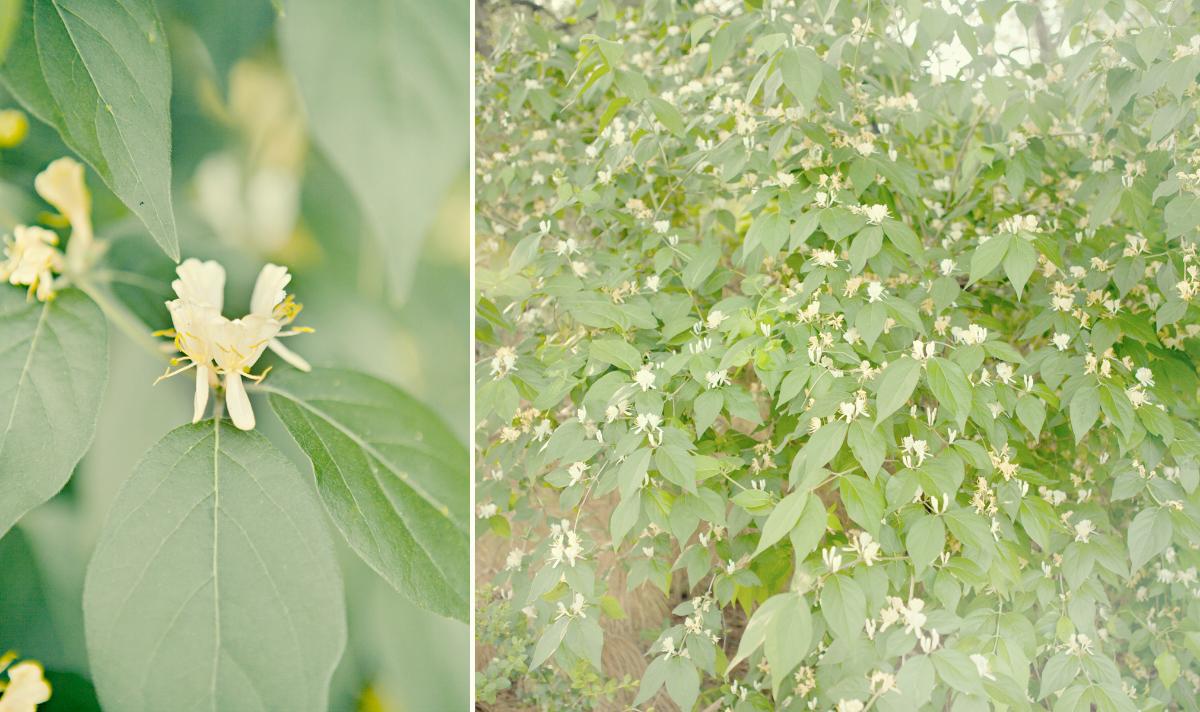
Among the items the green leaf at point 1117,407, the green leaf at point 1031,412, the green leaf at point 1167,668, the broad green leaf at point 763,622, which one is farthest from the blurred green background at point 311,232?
the green leaf at point 1167,668

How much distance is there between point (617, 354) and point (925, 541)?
0.42 meters

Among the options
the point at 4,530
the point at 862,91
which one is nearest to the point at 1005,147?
the point at 862,91

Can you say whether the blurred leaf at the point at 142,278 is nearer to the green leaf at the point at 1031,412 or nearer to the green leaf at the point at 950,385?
the green leaf at the point at 950,385

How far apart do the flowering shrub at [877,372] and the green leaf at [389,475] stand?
33cm

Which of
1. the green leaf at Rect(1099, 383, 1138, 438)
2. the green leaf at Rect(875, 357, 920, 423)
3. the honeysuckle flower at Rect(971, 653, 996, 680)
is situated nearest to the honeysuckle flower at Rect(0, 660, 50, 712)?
the green leaf at Rect(875, 357, 920, 423)

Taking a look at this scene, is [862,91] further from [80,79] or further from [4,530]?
[4,530]

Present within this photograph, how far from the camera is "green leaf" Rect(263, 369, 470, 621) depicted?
563 mm

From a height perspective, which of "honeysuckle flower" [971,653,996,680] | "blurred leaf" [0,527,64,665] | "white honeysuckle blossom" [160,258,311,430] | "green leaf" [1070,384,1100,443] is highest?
"white honeysuckle blossom" [160,258,311,430]

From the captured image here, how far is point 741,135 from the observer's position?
44.6 inches

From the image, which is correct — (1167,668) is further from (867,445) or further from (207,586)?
(207,586)

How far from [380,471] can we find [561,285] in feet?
1.85

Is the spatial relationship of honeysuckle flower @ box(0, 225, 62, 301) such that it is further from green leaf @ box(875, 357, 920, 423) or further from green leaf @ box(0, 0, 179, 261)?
green leaf @ box(875, 357, 920, 423)

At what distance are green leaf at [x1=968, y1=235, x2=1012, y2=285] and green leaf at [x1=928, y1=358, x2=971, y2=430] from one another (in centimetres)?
16

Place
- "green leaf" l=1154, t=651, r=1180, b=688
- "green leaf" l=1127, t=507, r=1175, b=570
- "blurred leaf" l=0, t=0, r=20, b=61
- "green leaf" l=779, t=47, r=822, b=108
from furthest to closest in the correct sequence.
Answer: "green leaf" l=1154, t=651, r=1180, b=688
"green leaf" l=1127, t=507, r=1175, b=570
"green leaf" l=779, t=47, r=822, b=108
"blurred leaf" l=0, t=0, r=20, b=61
